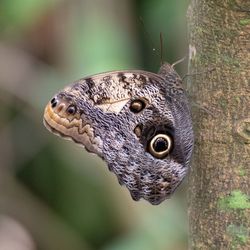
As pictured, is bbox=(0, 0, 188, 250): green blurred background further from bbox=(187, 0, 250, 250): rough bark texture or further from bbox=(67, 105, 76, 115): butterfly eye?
bbox=(187, 0, 250, 250): rough bark texture

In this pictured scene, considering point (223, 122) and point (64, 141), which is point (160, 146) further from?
point (64, 141)

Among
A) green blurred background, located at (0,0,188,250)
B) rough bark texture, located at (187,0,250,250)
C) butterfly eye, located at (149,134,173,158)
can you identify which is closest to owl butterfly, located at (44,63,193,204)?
butterfly eye, located at (149,134,173,158)

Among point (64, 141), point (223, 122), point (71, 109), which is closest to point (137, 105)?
point (71, 109)

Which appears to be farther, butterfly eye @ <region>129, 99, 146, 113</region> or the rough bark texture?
butterfly eye @ <region>129, 99, 146, 113</region>

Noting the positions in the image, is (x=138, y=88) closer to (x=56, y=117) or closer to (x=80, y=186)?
(x=56, y=117)

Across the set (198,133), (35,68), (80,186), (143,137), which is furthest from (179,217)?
(198,133)
